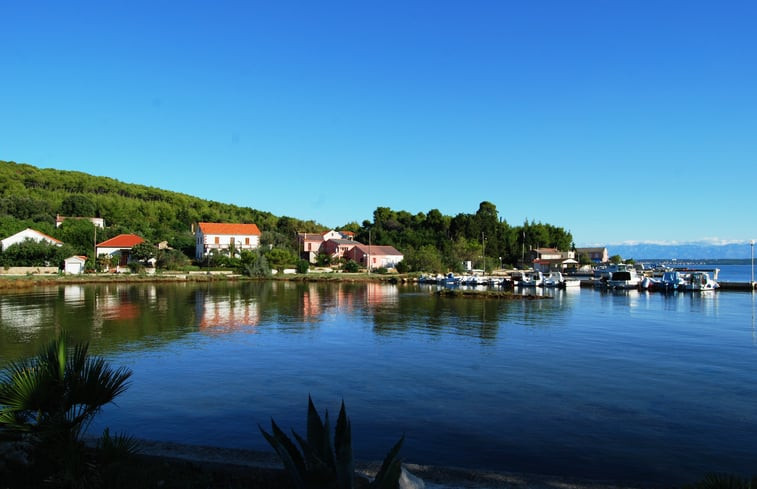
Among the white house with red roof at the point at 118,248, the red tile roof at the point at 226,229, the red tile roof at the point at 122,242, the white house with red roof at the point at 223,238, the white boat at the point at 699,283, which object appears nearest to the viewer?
the white boat at the point at 699,283

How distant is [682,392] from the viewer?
14.0 m

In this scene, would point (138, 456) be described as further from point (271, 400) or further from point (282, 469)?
point (271, 400)

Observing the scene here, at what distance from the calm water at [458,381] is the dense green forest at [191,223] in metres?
55.7

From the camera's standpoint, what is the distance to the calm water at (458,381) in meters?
9.97

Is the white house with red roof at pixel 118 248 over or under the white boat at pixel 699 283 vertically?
over

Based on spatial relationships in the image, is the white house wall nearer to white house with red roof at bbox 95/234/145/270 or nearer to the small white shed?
white house with red roof at bbox 95/234/145/270

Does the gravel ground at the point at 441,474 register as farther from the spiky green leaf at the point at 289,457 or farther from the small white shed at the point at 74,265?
the small white shed at the point at 74,265

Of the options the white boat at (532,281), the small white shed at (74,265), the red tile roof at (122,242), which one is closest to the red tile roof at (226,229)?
the red tile roof at (122,242)

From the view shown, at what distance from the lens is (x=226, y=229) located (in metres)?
86.4

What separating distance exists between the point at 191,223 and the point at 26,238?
38.5 metres

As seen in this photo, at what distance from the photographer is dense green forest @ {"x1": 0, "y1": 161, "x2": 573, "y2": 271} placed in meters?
87.1

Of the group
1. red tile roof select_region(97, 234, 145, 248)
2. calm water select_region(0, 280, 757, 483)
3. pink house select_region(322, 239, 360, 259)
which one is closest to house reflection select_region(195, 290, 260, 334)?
calm water select_region(0, 280, 757, 483)

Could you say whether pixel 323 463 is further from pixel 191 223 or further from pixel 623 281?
pixel 191 223

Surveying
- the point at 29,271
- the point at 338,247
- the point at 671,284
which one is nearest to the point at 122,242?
the point at 29,271
